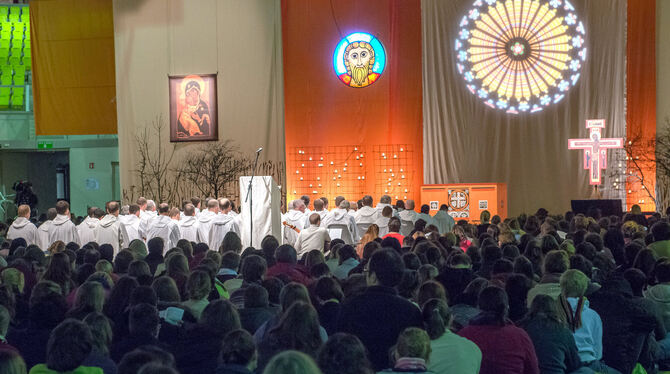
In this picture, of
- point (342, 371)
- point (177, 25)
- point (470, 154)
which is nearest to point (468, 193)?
point (470, 154)

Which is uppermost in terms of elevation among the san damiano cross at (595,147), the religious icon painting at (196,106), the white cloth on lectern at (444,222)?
the religious icon painting at (196,106)

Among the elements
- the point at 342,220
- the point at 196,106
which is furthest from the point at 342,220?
the point at 196,106

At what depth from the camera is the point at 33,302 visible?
5.68 meters

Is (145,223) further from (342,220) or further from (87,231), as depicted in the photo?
(342,220)

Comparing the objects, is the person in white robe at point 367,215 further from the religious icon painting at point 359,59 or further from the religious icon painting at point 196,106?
the religious icon painting at point 196,106

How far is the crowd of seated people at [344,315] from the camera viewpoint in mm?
3865

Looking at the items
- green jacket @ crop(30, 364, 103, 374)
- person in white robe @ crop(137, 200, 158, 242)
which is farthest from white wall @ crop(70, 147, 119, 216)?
green jacket @ crop(30, 364, 103, 374)

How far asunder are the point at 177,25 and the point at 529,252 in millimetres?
16687

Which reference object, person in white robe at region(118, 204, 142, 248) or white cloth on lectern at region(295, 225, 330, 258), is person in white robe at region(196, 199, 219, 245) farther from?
white cloth on lectern at region(295, 225, 330, 258)

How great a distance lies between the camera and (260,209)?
11602mm

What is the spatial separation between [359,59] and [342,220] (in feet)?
30.2

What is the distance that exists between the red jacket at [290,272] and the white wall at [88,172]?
2058cm

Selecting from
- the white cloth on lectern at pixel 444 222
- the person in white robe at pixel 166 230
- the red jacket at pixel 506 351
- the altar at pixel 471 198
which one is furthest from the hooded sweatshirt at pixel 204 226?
the red jacket at pixel 506 351

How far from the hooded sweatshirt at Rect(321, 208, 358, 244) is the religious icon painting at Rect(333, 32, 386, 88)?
8.67 metres
